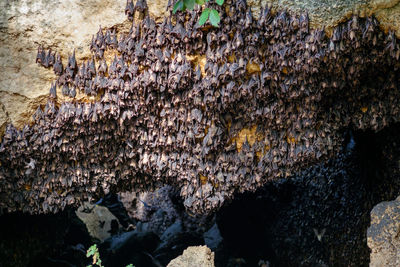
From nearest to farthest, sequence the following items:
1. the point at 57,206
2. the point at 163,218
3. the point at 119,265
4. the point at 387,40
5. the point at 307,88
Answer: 1. the point at 387,40
2. the point at 307,88
3. the point at 57,206
4. the point at 119,265
5. the point at 163,218

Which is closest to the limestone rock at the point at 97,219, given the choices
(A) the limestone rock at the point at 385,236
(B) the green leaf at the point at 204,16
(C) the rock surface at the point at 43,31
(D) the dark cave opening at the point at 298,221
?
(D) the dark cave opening at the point at 298,221

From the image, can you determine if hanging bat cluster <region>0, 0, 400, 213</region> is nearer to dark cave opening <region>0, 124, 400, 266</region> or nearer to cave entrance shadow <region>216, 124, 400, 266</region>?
dark cave opening <region>0, 124, 400, 266</region>

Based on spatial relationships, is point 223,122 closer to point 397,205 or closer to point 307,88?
point 307,88

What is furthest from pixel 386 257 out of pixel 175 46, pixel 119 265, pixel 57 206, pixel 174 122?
pixel 119 265

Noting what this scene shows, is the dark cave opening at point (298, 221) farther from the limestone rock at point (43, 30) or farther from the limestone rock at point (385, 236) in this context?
the limestone rock at point (43, 30)

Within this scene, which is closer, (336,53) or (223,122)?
(336,53)
